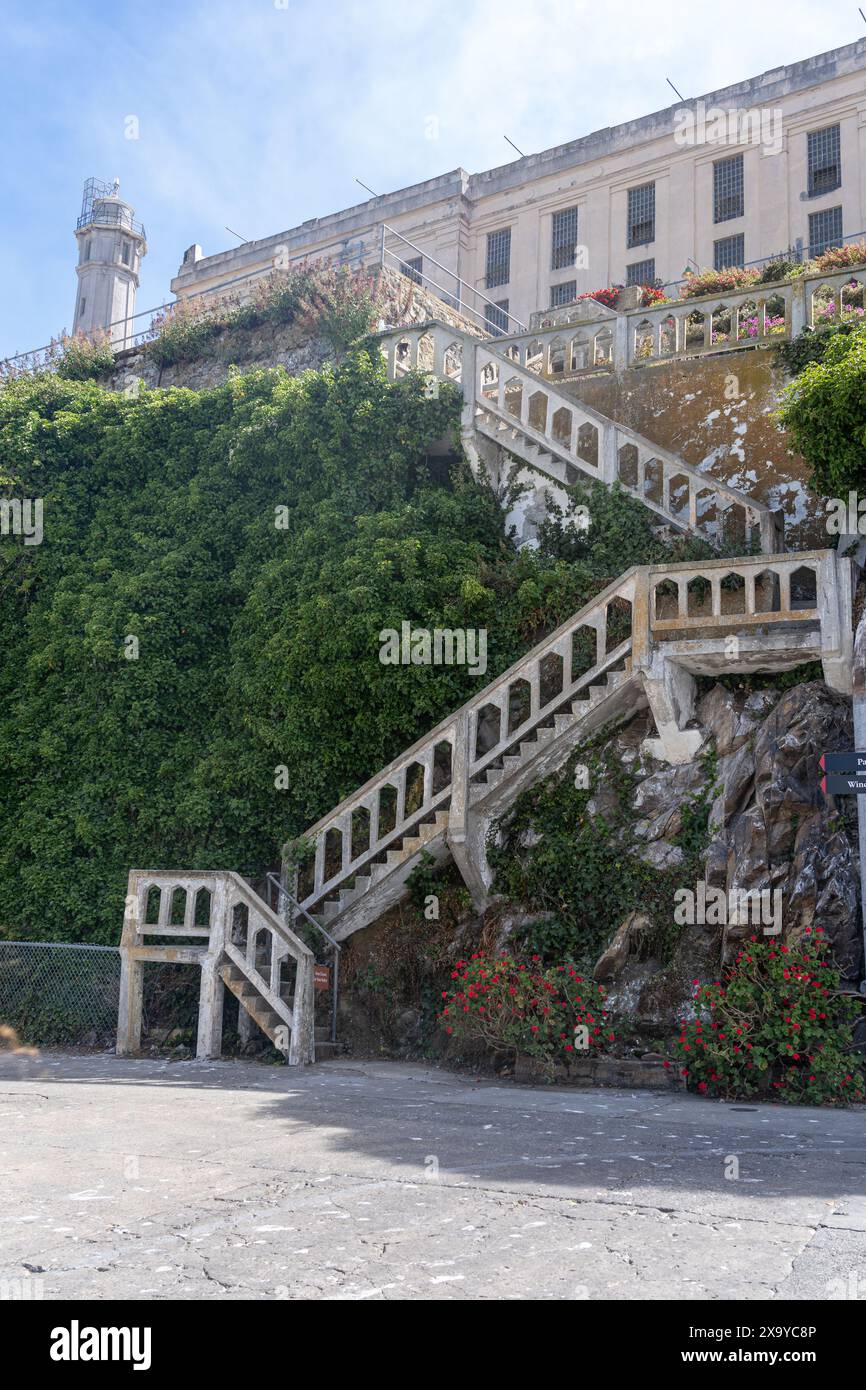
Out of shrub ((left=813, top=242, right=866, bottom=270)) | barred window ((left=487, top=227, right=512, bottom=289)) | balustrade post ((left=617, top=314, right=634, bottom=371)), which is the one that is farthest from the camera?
barred window ((left=487, top=227, right=512, bottom=289))

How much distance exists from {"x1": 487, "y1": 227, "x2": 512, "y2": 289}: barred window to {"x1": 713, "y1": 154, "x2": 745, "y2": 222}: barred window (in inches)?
262

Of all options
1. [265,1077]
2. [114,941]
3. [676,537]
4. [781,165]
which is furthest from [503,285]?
[265,1077]

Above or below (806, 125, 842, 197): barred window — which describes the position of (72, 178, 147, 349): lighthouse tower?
above

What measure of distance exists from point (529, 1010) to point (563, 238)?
31136 millimetres

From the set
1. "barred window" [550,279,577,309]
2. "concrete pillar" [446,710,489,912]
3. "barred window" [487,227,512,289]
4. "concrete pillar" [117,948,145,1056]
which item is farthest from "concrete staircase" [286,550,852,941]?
"barred window" [487,227,512,289]

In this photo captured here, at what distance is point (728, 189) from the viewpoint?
34719 mm

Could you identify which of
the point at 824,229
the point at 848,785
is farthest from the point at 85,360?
the point at 824,229

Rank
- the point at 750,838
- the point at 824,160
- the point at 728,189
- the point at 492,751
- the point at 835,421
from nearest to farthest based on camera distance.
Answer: the point at 750,838
the point at 835,421
the point at 492,751
the point at 824,160
the point at 728,189

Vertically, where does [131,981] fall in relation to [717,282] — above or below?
below

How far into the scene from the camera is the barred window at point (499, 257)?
37.6 metres

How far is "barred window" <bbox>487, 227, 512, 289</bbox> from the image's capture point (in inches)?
1481

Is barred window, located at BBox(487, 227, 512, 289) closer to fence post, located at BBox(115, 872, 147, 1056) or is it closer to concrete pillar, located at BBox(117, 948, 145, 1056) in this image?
fence post, located at BBox(115, 872, 147, 1056)

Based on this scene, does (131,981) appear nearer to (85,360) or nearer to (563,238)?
(85,360)

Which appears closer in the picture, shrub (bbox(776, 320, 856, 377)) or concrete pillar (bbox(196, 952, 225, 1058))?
concrete pillar (bbox(196, 952, 225, 1058))
